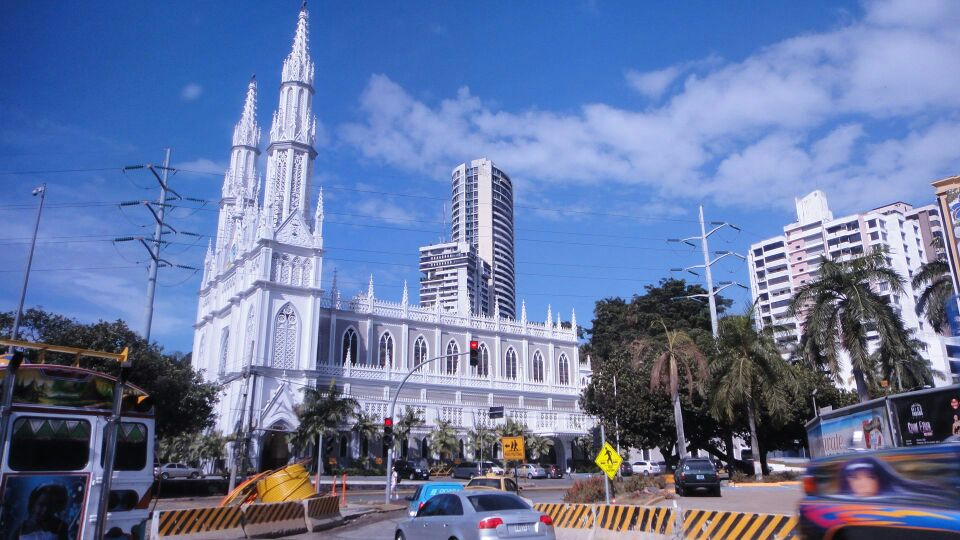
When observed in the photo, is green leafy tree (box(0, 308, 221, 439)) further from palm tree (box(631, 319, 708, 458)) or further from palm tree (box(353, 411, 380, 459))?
palm tree (box(631, 319, 708, 458))

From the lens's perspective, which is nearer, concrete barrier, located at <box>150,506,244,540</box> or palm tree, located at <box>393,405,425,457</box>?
concrete barrier, located at <box>150,506,244,540</box>

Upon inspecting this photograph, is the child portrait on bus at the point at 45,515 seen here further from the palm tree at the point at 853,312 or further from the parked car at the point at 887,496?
the palm tree at the point at 853,312

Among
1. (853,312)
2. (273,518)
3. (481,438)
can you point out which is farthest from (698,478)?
(481,438)

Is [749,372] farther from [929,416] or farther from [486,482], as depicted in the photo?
[486,482]

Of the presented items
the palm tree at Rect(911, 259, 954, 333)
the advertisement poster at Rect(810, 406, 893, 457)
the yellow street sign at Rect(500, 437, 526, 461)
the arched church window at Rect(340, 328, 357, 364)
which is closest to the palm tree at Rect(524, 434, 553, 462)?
the arched church window at Rect(340, 328, 357, 364)

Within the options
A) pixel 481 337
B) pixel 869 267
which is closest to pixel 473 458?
pixel 481 337

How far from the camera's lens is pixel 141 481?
1048 cm

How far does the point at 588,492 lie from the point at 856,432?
914 cm

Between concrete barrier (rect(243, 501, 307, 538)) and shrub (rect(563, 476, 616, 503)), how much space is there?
1000cm

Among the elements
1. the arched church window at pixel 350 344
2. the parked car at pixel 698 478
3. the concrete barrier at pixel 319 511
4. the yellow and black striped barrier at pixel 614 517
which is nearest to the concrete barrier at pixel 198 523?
the concrete barrier at pixel 319 511

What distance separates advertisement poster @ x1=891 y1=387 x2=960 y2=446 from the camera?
16281 millimetres

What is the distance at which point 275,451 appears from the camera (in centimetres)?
5219

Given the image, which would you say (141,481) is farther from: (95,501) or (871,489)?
(871,489)

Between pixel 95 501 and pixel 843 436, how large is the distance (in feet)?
65.0
